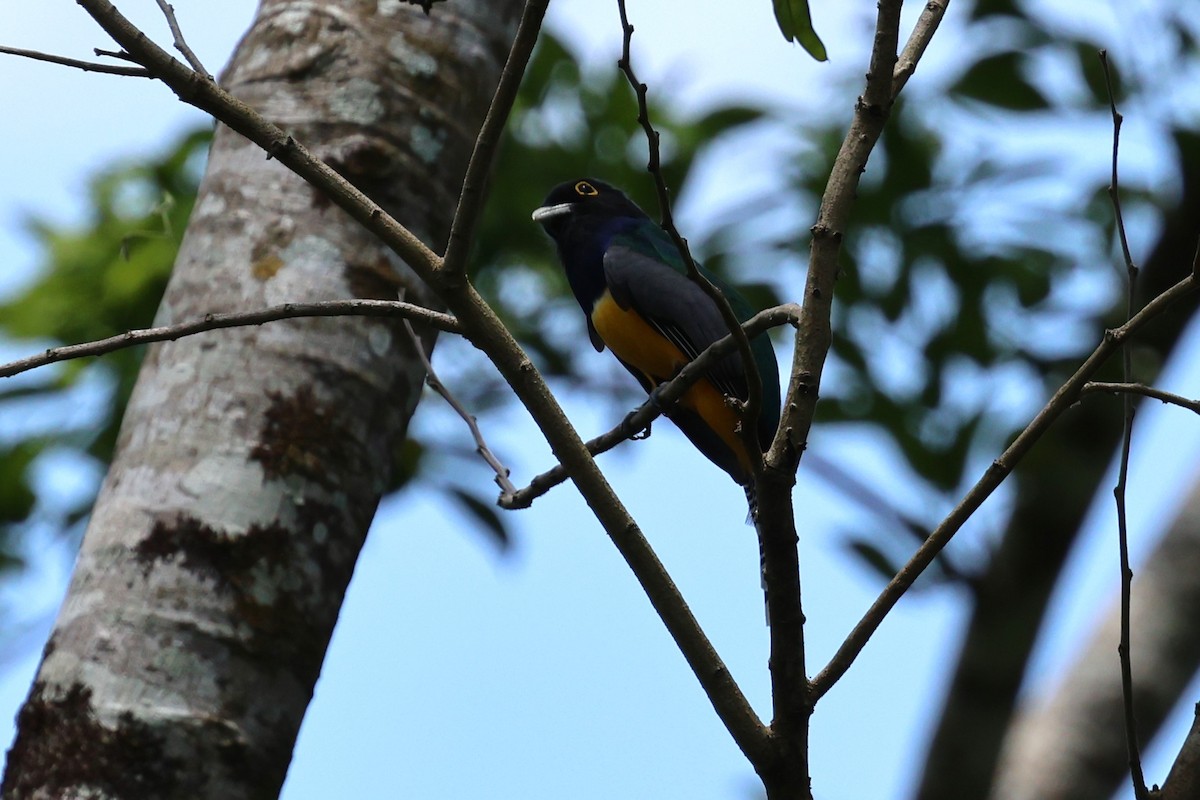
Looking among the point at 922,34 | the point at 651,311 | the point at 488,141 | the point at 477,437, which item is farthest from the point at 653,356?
the point at 488,141

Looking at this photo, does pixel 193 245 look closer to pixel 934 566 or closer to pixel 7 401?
pixel 7 401

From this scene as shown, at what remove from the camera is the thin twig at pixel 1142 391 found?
210cm

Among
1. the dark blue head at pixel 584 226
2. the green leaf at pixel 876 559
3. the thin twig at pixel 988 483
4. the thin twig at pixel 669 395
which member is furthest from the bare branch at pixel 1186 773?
the dark blue head at pixel 584 226

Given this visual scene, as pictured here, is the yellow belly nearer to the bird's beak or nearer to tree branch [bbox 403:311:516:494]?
the bird's beak

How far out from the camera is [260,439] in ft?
9.63

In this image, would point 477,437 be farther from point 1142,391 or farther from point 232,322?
point 1142,391

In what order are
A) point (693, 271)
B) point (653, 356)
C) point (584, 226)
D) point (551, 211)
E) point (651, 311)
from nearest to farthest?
point (693, 271)
point (651, 311)
point (653, 356)
point (551, 211)
point (584, 226)

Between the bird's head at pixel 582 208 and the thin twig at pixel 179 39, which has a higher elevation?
the bird's head at pixel 582 208

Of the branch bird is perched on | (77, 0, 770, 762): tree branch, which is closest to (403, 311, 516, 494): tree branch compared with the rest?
(77, 0, 770, 762): tree branch

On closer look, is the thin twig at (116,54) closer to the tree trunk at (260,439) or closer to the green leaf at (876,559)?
the tree trunk at (260,439)

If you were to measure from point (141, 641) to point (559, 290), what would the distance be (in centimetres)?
305

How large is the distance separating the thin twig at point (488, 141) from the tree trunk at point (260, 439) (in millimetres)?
1044

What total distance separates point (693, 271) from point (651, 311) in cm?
297

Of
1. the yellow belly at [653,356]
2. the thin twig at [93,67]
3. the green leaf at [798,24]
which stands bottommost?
the thin twig at [93,67]
